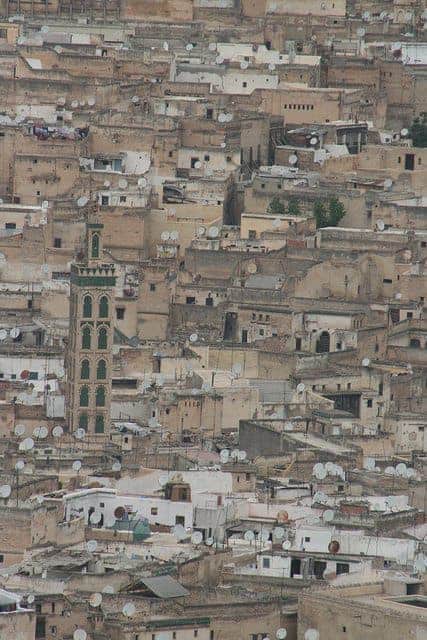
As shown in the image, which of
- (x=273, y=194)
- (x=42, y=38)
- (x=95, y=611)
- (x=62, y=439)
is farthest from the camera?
(x=42, y=38)

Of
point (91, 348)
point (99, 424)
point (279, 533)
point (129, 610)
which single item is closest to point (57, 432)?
point (99, 424)

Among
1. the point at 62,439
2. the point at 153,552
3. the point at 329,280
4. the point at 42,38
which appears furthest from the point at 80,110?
the point at 153,552

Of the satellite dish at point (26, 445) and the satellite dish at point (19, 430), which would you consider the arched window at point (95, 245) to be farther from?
the satellite dish at point (26, 445)

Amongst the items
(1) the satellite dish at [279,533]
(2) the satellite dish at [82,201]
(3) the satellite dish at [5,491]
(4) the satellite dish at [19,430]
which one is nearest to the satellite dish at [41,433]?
(4) the satellite dish at [19,430]

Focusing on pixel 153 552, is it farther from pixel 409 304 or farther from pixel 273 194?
pixel 273 194

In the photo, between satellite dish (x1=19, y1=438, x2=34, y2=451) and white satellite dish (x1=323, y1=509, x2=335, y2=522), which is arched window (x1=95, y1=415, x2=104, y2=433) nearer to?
satellite dish (x1=19, y1=438, x2=34, y2=451)

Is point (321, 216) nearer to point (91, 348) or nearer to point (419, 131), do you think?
point (419, 131)
